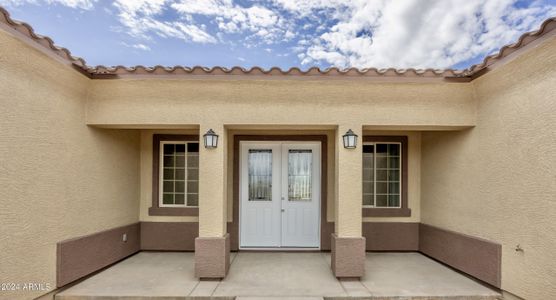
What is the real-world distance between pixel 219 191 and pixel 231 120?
60.7 inches

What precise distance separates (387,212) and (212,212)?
5040 mm

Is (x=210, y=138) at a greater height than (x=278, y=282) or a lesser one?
greater

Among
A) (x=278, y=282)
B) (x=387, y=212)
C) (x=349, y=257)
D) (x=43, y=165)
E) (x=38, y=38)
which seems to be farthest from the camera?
(x=387, y=212)

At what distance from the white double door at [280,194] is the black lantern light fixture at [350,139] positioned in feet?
7.12

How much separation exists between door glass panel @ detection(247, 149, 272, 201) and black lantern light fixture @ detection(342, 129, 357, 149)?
Answer: 2758mm

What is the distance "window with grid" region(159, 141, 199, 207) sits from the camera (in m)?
7.83

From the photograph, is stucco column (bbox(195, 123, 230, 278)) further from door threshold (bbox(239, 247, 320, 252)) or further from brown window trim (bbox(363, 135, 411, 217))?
brown window trim (bbox(363, 135, 411, 217))

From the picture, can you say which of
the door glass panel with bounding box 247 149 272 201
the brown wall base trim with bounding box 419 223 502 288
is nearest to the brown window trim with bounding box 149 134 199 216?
the door glass panel with bounding box 247 149 272 201

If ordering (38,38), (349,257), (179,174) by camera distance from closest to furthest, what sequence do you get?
(38,38)
(349,257)
(179,174)

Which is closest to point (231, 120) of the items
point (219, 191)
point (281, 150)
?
point (219, 191)

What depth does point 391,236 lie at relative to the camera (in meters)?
7.68

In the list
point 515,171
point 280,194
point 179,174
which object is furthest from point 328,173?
point 179,174

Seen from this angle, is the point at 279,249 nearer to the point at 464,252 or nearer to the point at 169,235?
the point at 169,235

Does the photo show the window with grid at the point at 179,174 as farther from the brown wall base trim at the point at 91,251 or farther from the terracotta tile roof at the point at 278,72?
the terracotta tile roof at the point at 278,72
